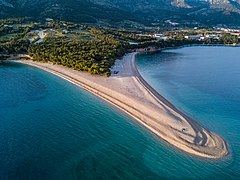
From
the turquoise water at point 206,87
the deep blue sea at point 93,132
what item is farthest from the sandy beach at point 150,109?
the turquoise water at point 206,87

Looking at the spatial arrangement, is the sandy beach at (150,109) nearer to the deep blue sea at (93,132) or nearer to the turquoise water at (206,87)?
the deep blue sea at (93,132)

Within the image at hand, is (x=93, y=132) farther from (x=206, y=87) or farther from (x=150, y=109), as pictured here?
(x=206, y=87)

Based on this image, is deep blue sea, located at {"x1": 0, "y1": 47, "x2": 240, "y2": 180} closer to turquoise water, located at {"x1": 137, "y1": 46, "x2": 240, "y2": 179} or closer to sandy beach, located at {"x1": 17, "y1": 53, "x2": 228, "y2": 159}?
turquoise water, located at {"x1": 137, "y1": 46, "x2": 240, "y2": 179}

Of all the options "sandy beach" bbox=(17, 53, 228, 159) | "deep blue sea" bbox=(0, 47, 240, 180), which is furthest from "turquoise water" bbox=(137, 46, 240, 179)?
"sandy beach" bbox=(17, 53, 228, 159)

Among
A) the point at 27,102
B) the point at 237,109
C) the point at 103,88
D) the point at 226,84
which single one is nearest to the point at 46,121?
the point at 27,102

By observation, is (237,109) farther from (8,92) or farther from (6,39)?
(6,39)

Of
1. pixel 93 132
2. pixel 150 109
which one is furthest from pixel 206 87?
pixel 93 132
